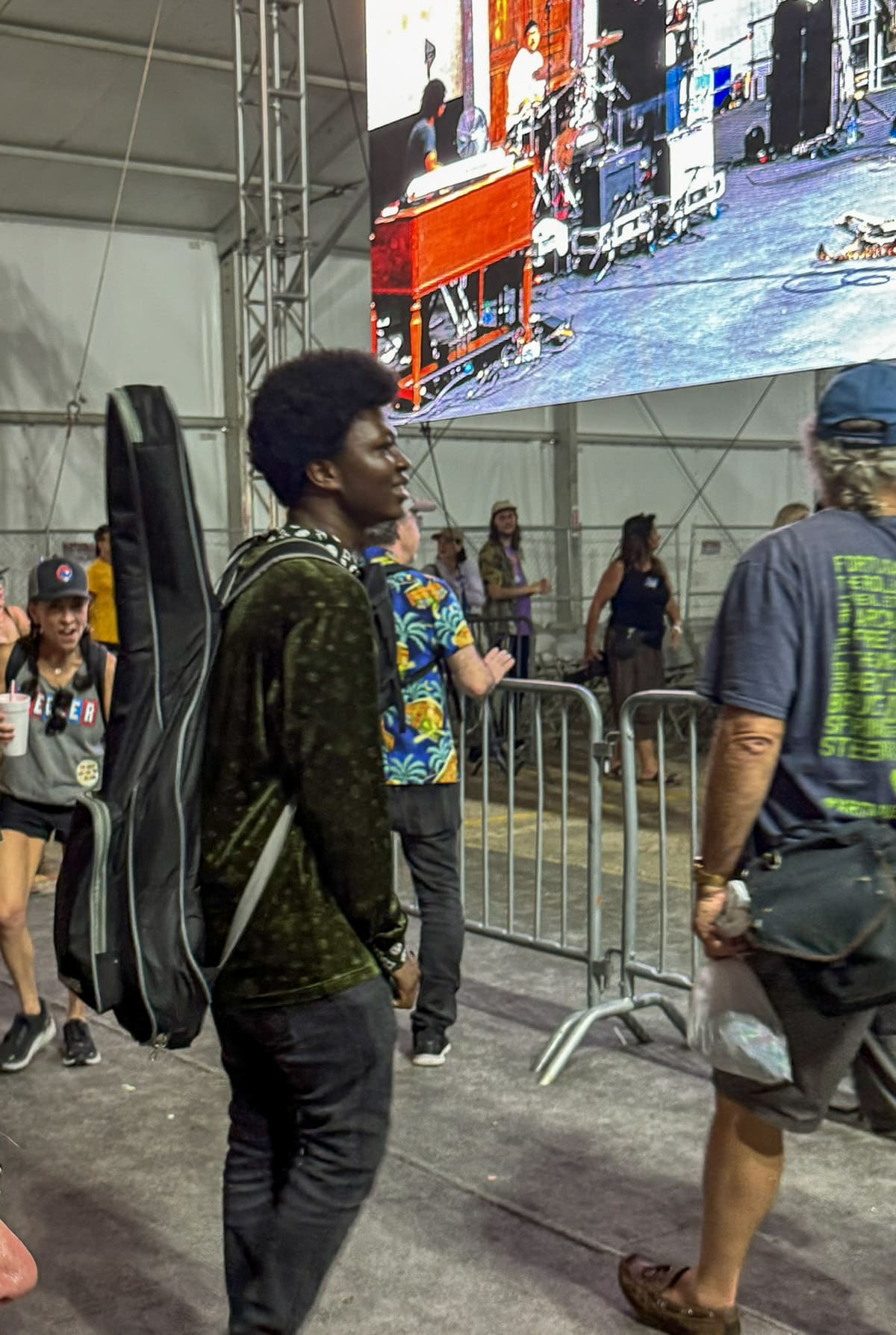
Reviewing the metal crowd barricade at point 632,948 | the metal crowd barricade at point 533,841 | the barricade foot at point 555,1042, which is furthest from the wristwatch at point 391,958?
the metal crowd barricade at point 533,841

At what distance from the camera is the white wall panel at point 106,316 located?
1672cm

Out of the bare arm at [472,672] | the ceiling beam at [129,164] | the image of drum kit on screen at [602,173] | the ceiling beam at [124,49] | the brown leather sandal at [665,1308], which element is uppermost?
the ceiling beam at [124,49]

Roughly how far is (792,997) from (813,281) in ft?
16.4

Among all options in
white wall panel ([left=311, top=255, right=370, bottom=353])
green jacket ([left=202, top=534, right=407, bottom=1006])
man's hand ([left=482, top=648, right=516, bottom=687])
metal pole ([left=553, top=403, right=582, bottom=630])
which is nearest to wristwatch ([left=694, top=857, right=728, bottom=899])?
green jacket ([left=202, top=534, right=407, bottom=1006])

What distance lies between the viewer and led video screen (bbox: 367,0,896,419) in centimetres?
662

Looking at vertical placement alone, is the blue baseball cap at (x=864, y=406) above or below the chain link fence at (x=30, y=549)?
above

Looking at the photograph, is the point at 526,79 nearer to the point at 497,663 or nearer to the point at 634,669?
the point at 634,669

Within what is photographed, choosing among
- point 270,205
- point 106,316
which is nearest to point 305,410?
point 270,205

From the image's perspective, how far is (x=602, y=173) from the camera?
25.6ft

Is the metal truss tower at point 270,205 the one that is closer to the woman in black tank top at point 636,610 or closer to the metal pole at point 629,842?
the woman in black tank top at point 636,610

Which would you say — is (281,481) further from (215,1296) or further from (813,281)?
(813,281)

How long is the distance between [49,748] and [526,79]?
5.38 metres

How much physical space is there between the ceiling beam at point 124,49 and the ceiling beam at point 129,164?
1.74m

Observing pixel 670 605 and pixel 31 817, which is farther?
pixel 670 605
